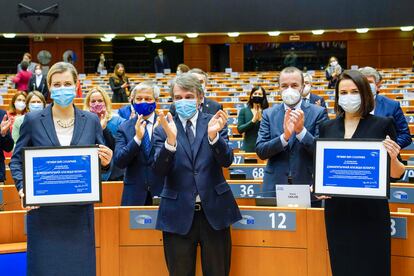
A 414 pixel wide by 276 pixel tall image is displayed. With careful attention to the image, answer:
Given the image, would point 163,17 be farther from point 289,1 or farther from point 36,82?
point 36,82

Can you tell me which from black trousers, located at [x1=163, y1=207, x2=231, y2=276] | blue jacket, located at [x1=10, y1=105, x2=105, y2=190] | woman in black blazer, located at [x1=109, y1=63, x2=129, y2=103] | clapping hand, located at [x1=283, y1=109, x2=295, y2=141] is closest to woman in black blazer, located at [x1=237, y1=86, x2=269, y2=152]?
clapping hand, located at [x1=283, y1=109, x2=295, y2=141]

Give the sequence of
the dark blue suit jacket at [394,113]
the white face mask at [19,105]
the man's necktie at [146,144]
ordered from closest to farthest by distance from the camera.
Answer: the man's necktie at [146,144]
the dark blue suit jacket at [394,113]
the white face mask at [19,105]

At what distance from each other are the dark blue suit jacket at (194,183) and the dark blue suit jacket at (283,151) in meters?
0.64

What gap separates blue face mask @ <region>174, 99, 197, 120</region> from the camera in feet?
13.6

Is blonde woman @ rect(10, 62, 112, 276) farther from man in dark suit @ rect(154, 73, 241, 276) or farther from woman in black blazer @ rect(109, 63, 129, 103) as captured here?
woman in black blazer @ rect(109, 63, 129, 103)

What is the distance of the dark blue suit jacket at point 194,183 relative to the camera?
4105 millimetres

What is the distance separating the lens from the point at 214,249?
418 cm

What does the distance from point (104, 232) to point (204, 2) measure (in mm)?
19732

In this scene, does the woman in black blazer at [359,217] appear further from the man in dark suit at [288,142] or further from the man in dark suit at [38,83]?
the man in dark suit at [38,83]

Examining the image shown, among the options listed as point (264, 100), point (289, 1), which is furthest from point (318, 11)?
point (264, 100)

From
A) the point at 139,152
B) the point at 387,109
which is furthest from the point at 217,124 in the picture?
the point at 387,109

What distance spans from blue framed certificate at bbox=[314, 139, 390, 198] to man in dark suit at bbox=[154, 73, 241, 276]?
1.75 feet

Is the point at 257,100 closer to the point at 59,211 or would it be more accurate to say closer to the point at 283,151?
the point at 283,151

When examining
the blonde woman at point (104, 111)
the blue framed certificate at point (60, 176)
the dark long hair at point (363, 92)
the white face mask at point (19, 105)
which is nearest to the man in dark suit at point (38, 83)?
the white face mask at point (19, 105)
